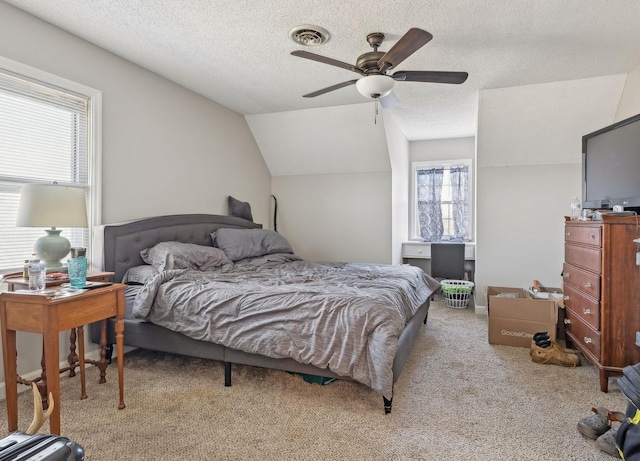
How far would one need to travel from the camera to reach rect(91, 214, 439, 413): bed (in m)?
2.08

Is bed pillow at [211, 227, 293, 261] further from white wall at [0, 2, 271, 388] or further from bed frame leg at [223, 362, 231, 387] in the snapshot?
bed frame leg at [223, 362, 231, 387]

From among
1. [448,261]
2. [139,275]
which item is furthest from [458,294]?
[139,275]

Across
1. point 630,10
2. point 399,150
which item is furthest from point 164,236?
point 630,10

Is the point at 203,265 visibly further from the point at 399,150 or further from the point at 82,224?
the point at 399,150

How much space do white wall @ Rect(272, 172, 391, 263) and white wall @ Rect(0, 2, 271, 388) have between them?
955mm

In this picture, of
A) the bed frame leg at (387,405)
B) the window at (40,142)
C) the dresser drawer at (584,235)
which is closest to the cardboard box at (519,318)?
the dresser drawer at (584,235)

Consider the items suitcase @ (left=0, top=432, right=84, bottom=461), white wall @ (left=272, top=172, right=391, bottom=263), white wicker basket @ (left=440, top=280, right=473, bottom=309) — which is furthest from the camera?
white wall @ (left=272, top=172, right=391, bottom=263)

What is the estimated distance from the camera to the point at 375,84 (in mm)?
2475

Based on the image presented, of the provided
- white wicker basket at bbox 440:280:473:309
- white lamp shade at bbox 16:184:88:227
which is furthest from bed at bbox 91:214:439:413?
white wicker basket at bbox 440:280:473:309

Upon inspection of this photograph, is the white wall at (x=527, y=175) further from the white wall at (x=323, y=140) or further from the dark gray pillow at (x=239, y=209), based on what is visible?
the dark gray pillow at (x=239, y=209)

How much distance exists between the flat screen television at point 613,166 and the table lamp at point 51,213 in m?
3.49

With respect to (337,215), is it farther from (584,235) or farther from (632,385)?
(632,385)

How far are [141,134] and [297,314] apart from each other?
86.0 inches

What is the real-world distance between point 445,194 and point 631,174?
3.29 m
